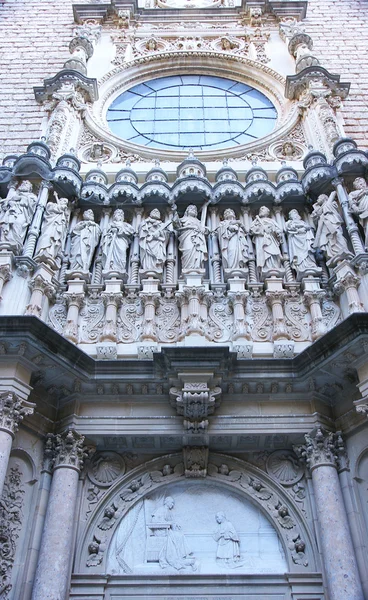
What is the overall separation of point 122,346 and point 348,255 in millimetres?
3565

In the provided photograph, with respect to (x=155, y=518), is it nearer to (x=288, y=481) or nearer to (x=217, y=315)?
(x=288, y=481)

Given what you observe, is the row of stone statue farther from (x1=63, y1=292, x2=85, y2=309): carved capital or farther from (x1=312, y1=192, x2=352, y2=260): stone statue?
(x1=63, y1=292, x2=85, y2=309): carved capital

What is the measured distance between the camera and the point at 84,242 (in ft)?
33.4

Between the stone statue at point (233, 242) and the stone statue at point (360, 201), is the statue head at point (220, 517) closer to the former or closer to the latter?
the stone statue at point (233, 242)

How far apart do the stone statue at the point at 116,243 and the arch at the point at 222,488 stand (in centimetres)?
305

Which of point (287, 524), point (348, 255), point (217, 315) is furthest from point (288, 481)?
point (348, 255)

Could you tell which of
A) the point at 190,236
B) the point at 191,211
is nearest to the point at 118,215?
the point at 191,211

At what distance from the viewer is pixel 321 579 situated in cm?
751

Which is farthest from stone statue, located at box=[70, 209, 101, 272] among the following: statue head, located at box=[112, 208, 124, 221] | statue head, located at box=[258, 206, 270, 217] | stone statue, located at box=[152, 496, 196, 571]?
stone statue, located at box=[152, 496, 196, 571]

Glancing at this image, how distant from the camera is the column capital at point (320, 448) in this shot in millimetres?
8070


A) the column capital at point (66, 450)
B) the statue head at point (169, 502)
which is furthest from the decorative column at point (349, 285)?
the column capital at point (66, 450)

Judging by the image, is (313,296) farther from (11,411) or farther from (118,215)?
(11,411)

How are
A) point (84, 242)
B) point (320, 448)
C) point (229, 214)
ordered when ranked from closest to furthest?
point (320, 448) → point (84, 242) → point (229, 214)

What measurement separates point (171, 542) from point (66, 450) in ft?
5.77
